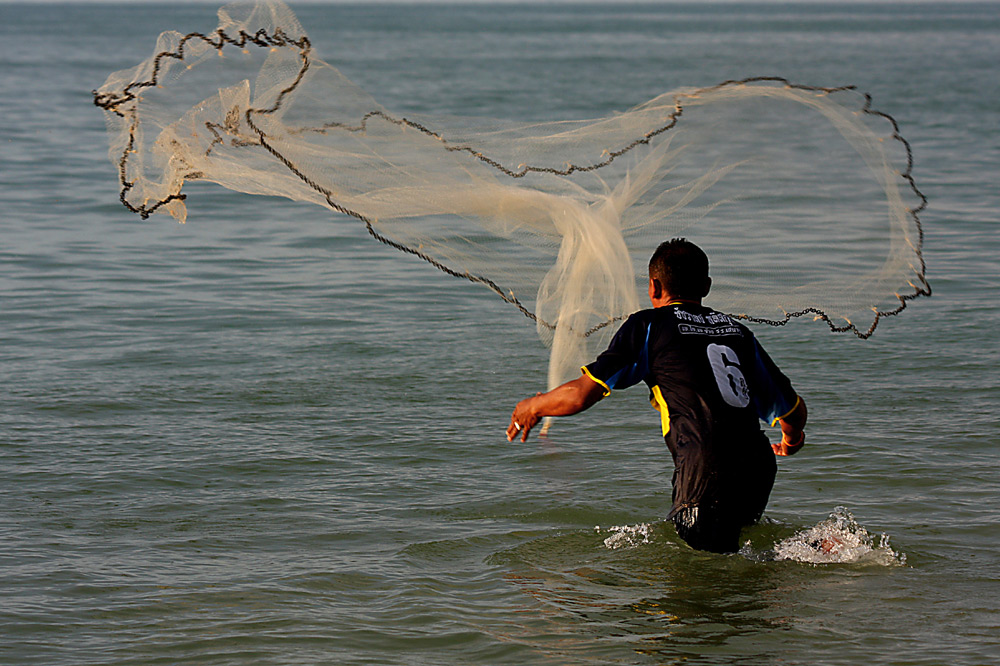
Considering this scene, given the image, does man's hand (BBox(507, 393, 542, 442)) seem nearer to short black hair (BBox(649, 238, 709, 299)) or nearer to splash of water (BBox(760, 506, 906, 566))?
short black hair (BBox(649, 238, 709, 299))

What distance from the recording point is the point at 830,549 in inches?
197

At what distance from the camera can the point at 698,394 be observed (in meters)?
4.37

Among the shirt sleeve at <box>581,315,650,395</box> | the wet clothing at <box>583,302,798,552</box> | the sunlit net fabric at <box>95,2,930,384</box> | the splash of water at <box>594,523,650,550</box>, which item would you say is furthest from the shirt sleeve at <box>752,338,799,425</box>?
the sunlit net fabric at <box>95,2,930,384</box>

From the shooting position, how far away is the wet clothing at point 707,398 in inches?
172

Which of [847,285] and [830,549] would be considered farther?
[847,285]

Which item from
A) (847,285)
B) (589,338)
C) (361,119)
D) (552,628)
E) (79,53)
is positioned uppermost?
(79,53)

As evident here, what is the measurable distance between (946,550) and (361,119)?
3606mm

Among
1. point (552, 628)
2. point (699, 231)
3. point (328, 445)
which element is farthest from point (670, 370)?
point (699, 231)

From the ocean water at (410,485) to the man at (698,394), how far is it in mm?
426

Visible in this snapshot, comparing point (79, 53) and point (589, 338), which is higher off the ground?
point (79, 53)

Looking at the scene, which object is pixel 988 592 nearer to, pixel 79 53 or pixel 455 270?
pixel 455 270

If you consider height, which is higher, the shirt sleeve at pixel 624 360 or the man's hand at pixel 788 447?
the shirt sleeve at pixel 624 360

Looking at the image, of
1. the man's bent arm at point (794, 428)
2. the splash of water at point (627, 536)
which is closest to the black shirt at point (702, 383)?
the man's bent arm at point (794, 428)

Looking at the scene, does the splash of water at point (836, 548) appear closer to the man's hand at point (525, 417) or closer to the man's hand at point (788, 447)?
the man's hand at point (788, 447)
